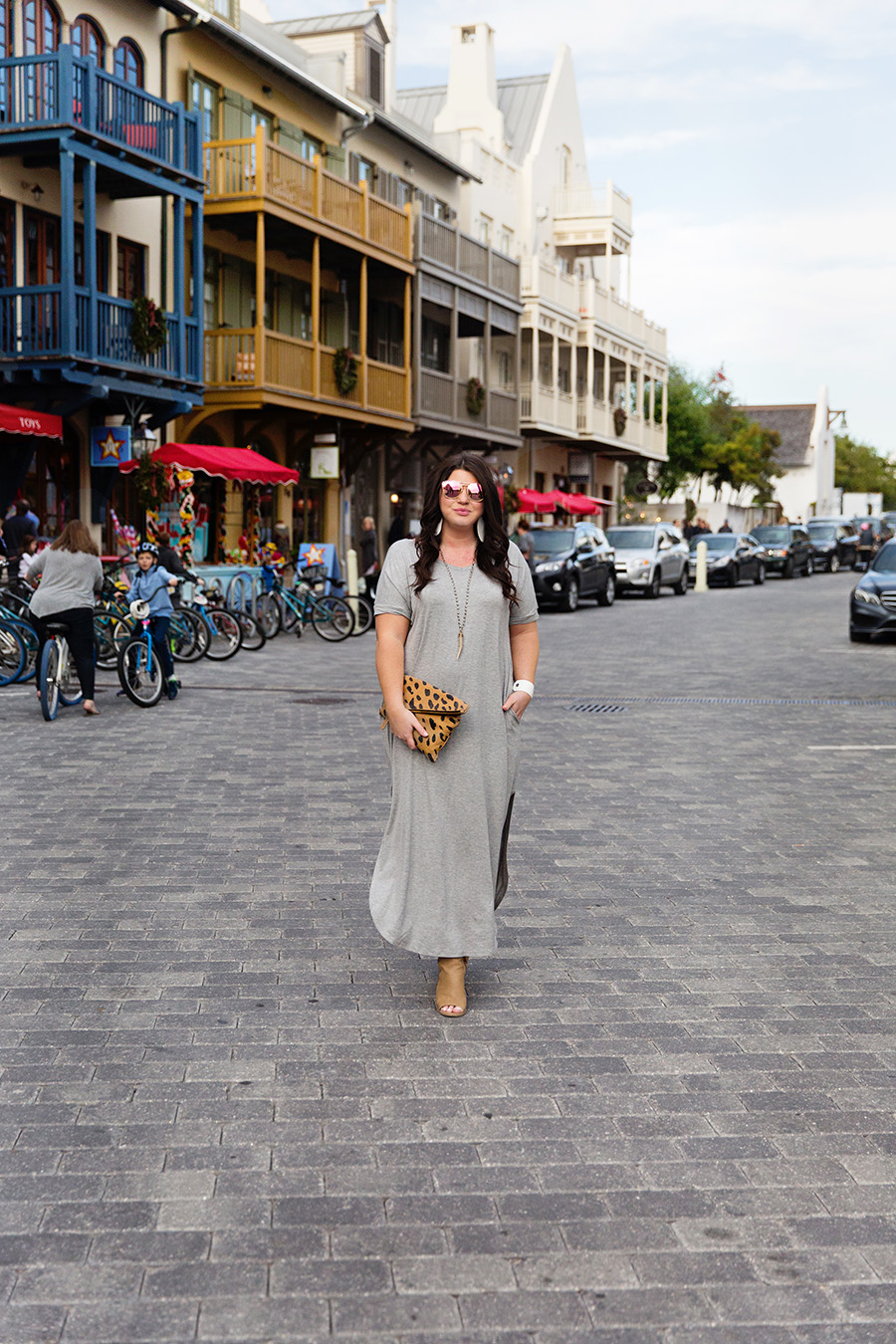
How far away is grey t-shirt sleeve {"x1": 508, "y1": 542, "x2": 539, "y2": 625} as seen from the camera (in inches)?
192

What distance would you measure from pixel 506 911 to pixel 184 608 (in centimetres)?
1212

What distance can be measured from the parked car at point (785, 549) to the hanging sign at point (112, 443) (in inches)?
1070

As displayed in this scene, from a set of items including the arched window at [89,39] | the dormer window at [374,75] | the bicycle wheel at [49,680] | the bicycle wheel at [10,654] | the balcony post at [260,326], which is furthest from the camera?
the dormer window at [374,75]

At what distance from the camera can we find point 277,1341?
283 centimetres

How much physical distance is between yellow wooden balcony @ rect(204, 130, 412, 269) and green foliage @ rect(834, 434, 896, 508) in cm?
9908

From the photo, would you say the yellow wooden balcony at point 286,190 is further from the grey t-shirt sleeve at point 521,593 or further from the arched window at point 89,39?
the grey t-shirt sleeve at point 521,593

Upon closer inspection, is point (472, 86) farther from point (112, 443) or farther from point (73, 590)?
point (73, 590)

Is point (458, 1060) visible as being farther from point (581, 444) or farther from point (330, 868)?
point (581, 444)

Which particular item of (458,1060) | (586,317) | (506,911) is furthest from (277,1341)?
(586,317)

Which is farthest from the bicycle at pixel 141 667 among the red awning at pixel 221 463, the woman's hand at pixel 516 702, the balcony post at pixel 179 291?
the balcony post at pixel 179 291

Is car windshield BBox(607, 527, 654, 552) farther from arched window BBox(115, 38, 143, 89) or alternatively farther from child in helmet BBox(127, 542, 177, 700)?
child in helmet BBox(127, 542, 177, 700)

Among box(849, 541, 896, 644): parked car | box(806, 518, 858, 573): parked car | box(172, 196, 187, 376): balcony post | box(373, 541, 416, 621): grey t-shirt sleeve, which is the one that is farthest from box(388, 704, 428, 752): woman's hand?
box(806, 518, 858, 573): parked car

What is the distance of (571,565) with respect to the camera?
2911 centimetres

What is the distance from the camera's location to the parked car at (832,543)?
165 feet
